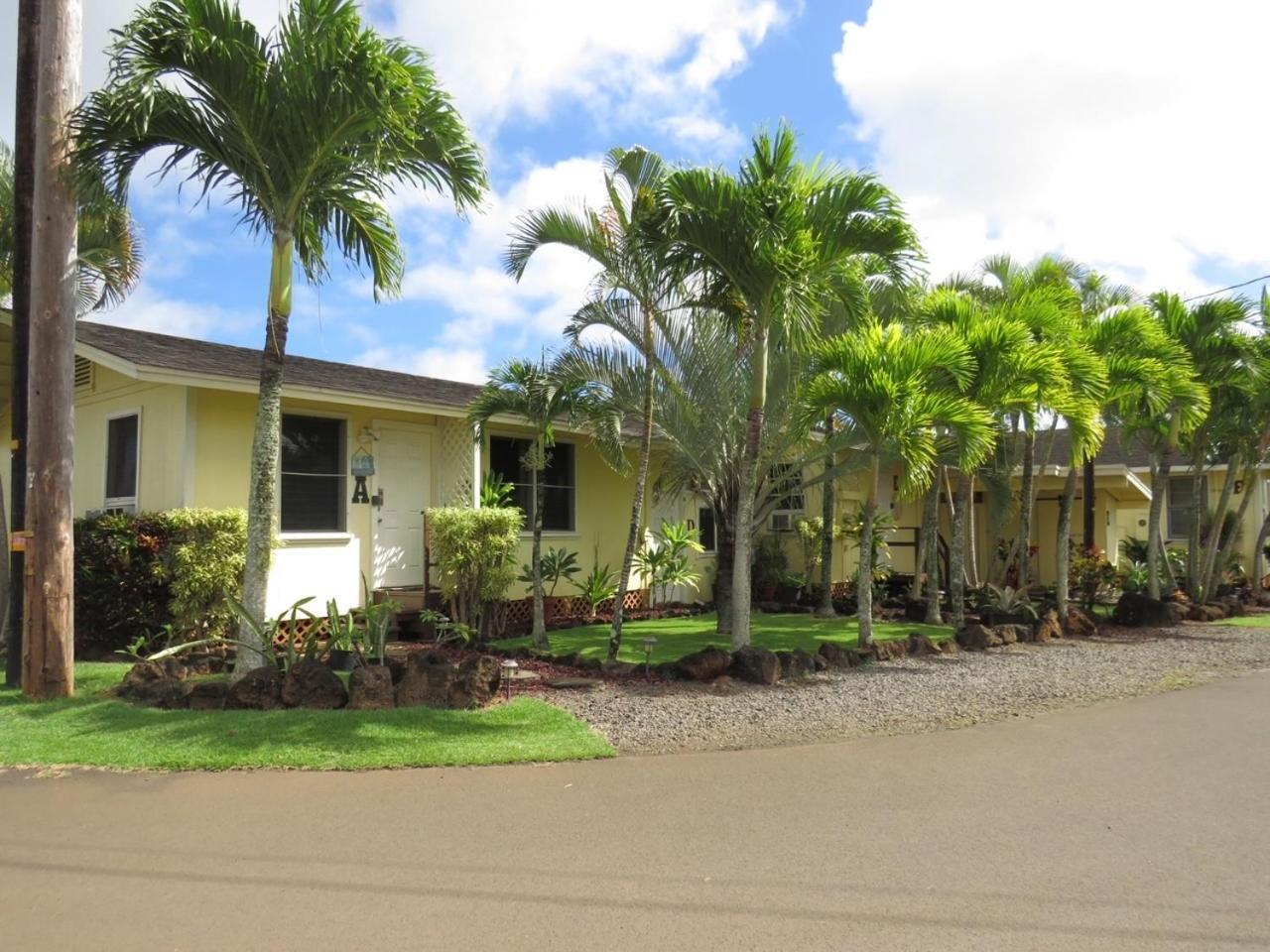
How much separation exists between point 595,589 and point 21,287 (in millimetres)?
8623

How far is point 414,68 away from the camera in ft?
26.1

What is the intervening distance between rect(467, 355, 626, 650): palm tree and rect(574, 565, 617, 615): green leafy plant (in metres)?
2.72

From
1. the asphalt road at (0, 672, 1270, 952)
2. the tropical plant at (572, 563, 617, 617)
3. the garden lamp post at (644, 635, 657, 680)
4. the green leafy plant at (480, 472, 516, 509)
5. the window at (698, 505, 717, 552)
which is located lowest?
the asphalt road at (0, 672, 1270, 952)

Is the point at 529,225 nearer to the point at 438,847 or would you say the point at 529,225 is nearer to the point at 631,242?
the point at 631,242

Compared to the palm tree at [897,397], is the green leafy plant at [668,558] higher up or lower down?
lower down

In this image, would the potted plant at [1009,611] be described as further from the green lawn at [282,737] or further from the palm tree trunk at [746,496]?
the green lawn at [282,737]

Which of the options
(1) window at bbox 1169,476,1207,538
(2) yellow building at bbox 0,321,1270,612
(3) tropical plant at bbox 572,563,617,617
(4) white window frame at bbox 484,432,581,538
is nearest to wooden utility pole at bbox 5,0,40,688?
(2) yellow building at bbox 0,321,1270,612

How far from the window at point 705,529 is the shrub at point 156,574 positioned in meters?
9.82

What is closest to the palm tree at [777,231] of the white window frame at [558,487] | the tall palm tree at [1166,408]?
the white window frame at [558,487]

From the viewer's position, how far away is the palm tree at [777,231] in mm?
9266

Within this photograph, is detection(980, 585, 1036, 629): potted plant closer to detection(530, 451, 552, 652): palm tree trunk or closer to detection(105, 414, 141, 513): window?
detection(530, 451, 552, 652): palm tree trunk

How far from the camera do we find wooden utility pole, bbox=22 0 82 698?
8.02 m

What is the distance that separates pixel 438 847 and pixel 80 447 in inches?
394

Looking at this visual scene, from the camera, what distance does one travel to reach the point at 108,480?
462 inches
